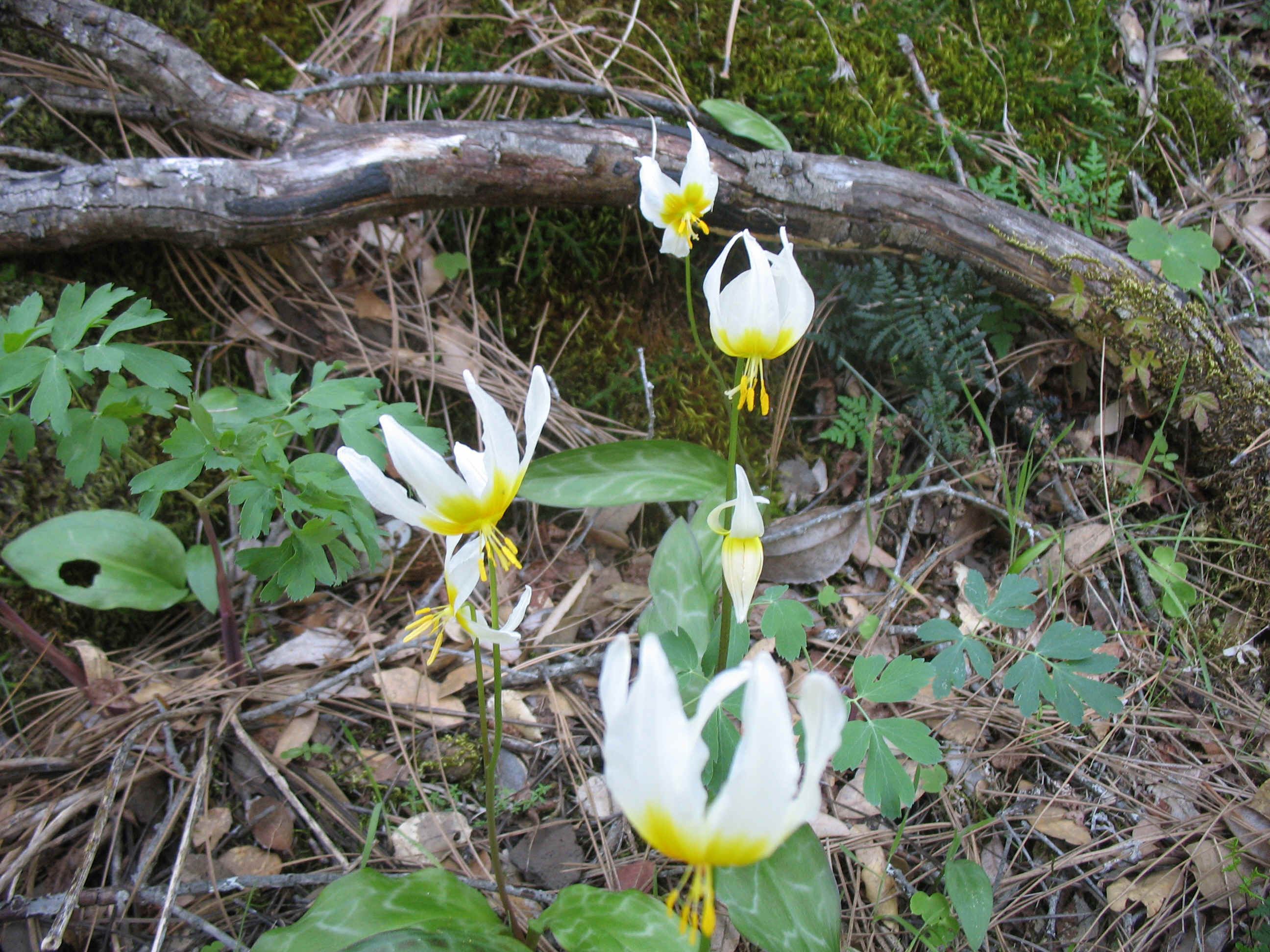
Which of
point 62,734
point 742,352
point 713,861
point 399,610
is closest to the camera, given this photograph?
point 713,861

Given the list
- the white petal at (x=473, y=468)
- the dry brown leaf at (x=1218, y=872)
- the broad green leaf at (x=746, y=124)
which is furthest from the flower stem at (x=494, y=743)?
the broad green leaf at (x=746, y=124)

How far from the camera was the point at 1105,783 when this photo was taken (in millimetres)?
1815

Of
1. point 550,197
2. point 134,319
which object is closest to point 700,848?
point 134,319

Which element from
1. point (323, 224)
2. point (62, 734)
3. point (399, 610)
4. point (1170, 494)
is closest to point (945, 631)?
point (1170, 494)

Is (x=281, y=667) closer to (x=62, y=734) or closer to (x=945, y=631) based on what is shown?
(x=62, y=734)

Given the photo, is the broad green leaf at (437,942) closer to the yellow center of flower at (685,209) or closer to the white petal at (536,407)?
the white petal at (536,407)

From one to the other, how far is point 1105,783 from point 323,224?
252 centimetres

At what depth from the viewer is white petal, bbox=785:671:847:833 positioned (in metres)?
0.84

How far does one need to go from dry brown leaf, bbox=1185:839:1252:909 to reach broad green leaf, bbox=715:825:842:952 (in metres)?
0.91

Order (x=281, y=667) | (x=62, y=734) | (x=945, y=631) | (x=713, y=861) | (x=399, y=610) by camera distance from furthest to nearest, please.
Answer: (x=399, y=610) < (x=281, y=667) < (x=62, y=734) < (x=945, y=631) < (x=713, y=861)

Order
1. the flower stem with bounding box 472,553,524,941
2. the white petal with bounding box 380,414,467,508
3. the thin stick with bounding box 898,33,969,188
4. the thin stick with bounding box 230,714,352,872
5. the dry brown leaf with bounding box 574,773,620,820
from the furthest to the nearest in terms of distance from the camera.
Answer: the thin stick with bounding box 898,33,969,188, the dry brown leaf with bounding box 574,773,620,820, the thin stick with bounding box 230,714,352,872, the flower stem with bounding box 472,553,524,941, the white petal with bounding box 380,414,467,508

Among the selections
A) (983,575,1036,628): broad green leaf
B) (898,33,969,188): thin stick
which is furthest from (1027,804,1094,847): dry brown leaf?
(898,33,969,188): thin stick

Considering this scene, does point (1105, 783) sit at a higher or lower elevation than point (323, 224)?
lower

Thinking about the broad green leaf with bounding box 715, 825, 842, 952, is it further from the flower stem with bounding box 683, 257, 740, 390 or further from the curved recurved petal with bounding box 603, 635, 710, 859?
the flower stem with bounding box 683, 257, 740, 390
